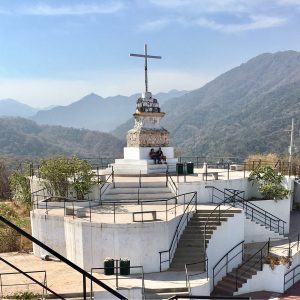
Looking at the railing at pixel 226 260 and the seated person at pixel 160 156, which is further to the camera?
the seated person at pixel 160 156

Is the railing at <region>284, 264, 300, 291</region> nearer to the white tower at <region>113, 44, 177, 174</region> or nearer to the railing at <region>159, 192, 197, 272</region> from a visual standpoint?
the railing at <region>159, 192, 197, 272</region>

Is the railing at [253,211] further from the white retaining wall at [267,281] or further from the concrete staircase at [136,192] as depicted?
the white retaining wall at [267,281]

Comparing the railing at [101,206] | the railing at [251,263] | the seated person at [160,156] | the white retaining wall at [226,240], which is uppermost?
the seated person at [160,156]

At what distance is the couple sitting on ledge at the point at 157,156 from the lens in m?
25.3

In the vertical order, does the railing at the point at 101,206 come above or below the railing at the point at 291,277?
above

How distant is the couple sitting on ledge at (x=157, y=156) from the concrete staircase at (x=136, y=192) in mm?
5394

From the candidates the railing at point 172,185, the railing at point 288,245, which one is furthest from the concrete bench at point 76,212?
the railing at point 288,245

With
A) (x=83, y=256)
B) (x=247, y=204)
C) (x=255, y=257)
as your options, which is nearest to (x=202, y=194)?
(x=247, y=204)

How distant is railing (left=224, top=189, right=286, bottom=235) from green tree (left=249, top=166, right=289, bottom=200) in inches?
45.0

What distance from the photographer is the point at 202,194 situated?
19203 mm

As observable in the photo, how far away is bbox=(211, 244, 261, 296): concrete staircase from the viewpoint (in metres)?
14.7

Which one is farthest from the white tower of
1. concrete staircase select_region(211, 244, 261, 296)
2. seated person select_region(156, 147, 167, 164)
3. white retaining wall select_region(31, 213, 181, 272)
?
white retaining wall select_region(31, 213, 181, 272)

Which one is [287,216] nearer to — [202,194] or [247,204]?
[247,204]

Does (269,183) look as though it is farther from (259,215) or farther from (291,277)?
(291,277)
